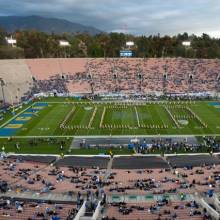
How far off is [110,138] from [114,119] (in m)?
9.84

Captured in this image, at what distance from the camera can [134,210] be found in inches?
1062

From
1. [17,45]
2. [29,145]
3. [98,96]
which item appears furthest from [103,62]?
[29,145]

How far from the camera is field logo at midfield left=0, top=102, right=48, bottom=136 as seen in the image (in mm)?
53906

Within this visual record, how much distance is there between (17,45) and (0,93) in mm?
45760

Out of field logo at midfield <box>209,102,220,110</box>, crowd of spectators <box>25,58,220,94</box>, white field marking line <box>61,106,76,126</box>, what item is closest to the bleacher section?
crowd of spectators <box>25,58,220,94</box>

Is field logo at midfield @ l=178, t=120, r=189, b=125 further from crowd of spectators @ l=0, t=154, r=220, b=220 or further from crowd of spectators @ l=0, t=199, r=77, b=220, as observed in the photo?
crowd of spectators @ l=0, t=199, r=77, b=220

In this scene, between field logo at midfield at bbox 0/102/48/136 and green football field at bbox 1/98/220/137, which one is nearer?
green football field at bbox 1/98/220/137

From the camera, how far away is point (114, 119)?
58.8 m

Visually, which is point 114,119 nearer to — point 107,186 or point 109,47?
point 107,186

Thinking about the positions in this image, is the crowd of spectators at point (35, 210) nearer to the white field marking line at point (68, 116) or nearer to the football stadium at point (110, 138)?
the football stadium at point (110, 138)

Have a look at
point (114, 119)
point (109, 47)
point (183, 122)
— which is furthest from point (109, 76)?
point (183, 122)

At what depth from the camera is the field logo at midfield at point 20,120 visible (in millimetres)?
53906

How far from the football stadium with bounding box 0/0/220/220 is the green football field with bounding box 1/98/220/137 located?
15 centimetres

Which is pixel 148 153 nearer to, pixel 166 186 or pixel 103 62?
pixel 166 186
